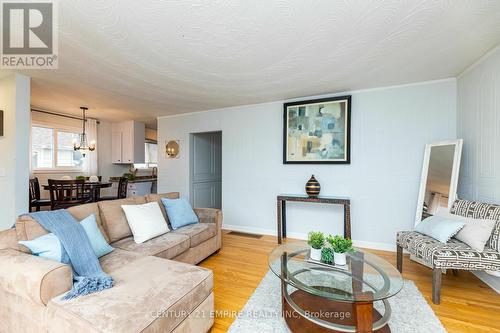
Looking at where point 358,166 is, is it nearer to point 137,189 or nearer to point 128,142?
point 137,189

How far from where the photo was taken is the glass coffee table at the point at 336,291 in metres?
1.32

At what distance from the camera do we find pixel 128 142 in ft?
18.7

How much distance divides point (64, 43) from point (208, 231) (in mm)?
2527

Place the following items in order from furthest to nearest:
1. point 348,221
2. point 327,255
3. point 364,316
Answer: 1. point 348,221
2. point 327,255
3. point 364,316

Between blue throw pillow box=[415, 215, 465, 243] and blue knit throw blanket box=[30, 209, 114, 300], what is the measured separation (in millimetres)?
2936

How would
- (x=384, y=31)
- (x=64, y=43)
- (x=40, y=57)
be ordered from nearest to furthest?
(x=384, y=31) → (x=64, y=43) → (x=40, y=57)

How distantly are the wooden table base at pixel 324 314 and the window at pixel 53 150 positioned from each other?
5746 mm

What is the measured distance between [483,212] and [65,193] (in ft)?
18.7

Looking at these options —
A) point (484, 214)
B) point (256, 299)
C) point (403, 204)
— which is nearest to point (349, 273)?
point (256, 299)

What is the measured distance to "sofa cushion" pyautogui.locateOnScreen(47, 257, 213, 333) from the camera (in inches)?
42.3

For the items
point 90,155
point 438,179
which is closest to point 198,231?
point 438,179

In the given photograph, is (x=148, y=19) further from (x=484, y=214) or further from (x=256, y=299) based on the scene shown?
(x=484, y=214)

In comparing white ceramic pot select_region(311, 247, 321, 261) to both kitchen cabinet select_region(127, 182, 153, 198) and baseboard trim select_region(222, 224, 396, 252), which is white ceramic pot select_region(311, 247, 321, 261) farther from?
kitchen cabinet select_region(127, 182, 153, 198)

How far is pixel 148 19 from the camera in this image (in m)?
1.69
